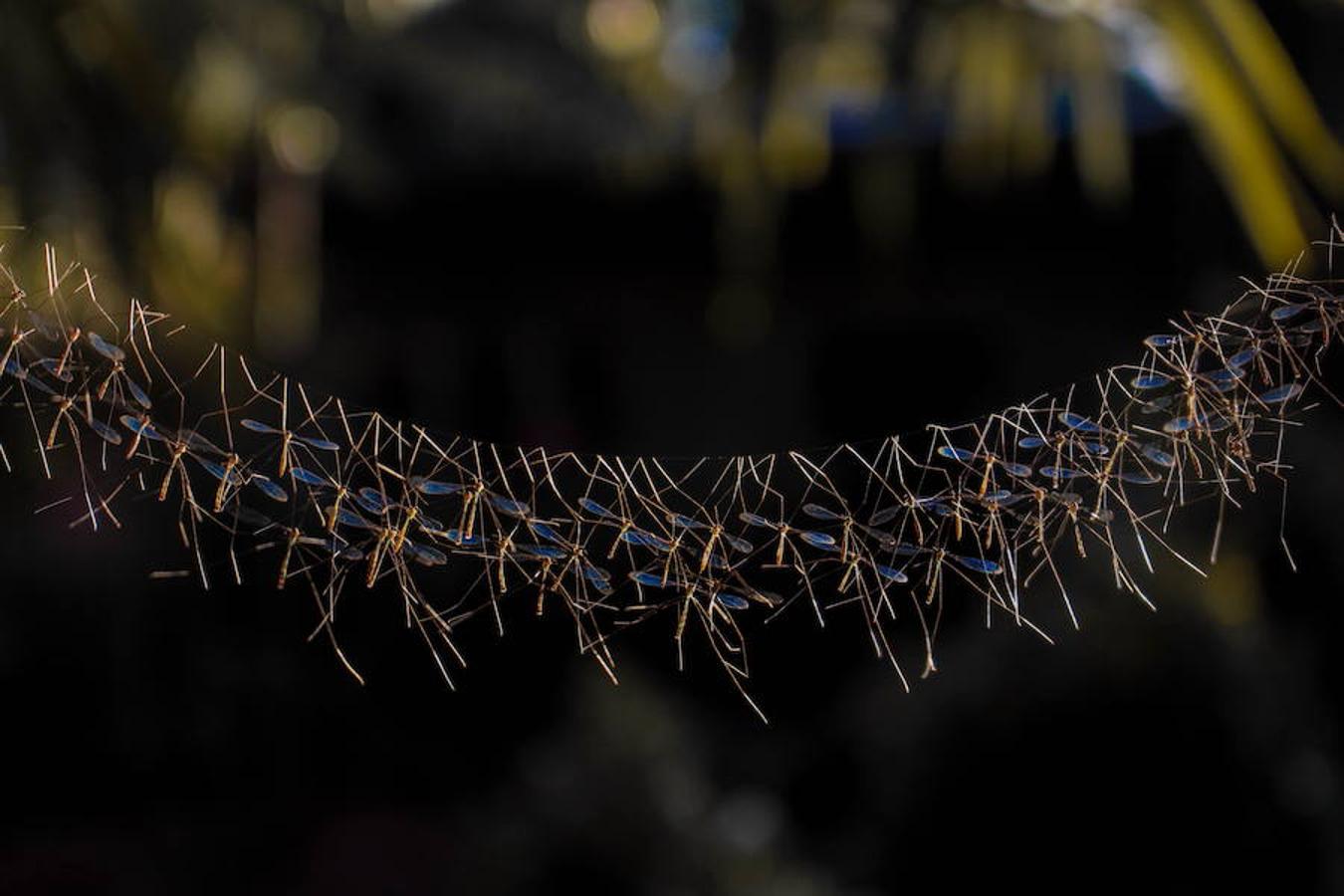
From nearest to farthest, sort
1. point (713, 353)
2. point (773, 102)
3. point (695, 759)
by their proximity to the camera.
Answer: point (773, 102), point (695, 759), point (713, 353)

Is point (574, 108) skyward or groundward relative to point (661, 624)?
skyward

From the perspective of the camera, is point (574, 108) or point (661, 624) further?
point (661, 624)

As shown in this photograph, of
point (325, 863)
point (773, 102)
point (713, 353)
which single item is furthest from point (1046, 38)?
point (325, 863)

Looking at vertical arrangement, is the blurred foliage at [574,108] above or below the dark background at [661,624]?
above

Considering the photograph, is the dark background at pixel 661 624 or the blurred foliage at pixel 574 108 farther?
the dark background at pixel 661 624

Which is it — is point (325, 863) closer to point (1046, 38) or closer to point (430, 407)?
point (430, 407)

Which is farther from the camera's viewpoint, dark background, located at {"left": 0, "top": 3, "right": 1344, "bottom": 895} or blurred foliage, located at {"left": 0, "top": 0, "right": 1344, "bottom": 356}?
dark background, located at {"left": 0, "top": 3, "right": 1344, "bottom": 895}

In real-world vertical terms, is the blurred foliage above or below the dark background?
above
